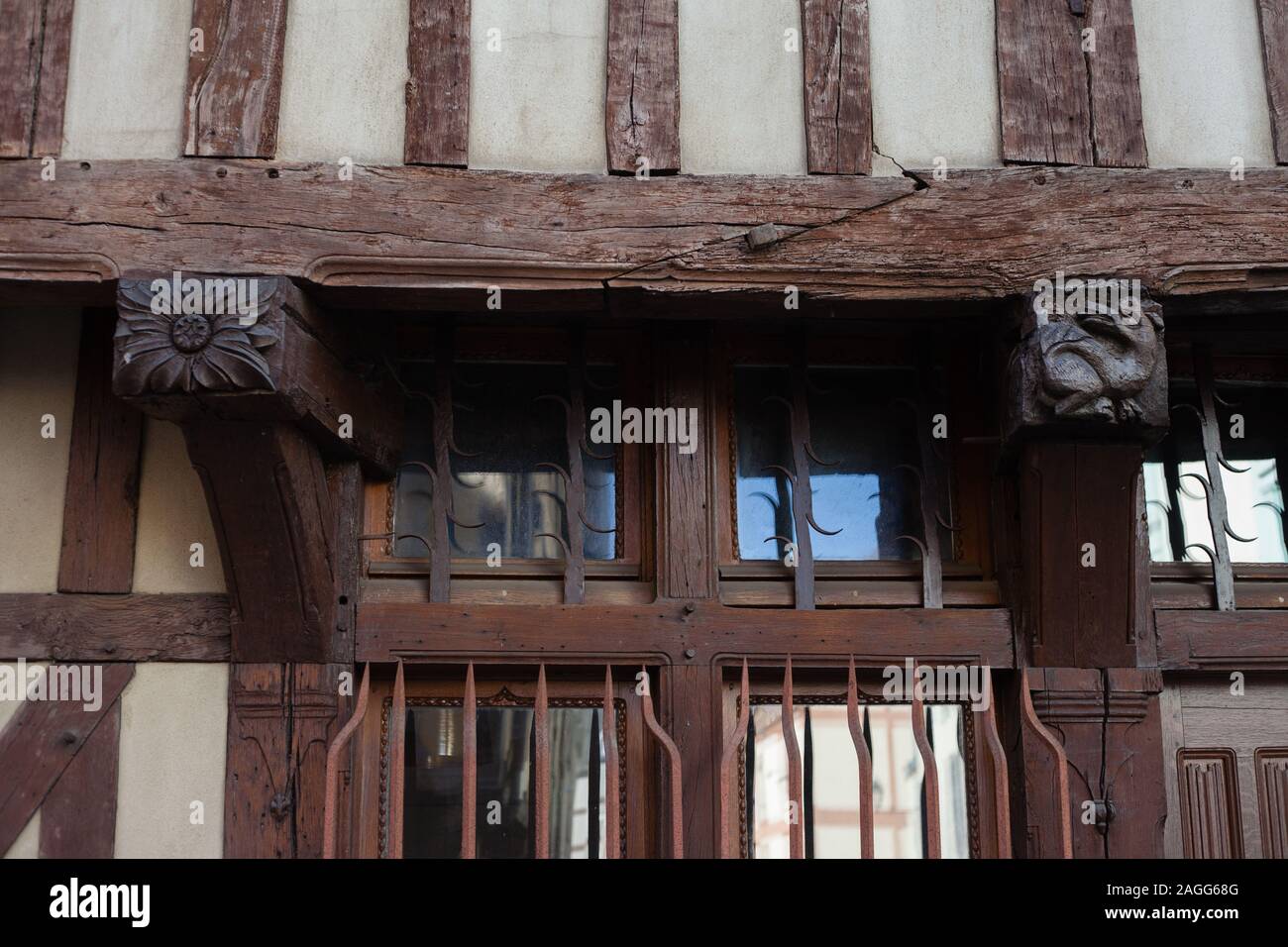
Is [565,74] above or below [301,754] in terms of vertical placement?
above

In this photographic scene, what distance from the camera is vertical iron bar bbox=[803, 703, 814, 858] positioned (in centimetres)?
374

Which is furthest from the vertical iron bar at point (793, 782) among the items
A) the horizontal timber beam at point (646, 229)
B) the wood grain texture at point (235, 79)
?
the wood grain texture at point (235, 79)

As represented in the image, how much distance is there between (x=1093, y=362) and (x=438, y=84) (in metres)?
1.80

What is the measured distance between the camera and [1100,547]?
359 cm

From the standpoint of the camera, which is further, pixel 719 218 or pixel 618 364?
pixel 618 364

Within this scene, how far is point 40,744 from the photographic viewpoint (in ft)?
11.9

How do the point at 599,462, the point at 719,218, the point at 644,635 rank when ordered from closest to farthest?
1. the point at 719,218
2. the point at 644,635
3. the point at 599,462

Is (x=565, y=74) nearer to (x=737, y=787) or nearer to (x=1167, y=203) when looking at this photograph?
(x=1167, y=203)

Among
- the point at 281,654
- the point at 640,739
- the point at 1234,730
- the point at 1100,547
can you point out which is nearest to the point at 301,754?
the point at 281,654

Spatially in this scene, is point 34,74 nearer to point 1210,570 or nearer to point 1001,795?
point 1001,795

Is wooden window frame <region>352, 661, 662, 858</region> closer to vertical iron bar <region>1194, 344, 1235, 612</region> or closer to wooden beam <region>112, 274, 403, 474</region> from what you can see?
wooden beam <region>112, 274, 403, 474</region>
